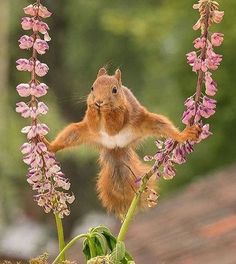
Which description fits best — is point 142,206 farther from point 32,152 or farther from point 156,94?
point 156,94

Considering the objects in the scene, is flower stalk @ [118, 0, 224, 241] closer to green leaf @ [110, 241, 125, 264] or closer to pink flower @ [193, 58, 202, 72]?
pink flower @ [193, 58, 202, 72]

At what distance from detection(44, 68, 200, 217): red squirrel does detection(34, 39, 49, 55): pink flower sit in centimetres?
12

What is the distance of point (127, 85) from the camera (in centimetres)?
1295

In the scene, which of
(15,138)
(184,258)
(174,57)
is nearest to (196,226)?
(184,258)

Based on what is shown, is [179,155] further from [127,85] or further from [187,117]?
[127,85]

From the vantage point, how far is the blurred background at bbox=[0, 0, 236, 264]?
22.6ft

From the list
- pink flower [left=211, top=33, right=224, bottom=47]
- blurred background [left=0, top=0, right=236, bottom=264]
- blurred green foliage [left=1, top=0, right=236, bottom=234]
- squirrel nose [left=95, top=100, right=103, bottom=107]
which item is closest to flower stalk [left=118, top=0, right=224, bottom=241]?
pink flower [left=211, top=33, right=224, bottom=47]

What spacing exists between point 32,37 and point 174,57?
714 centimetres

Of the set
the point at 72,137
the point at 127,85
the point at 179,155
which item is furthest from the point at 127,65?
the point at 179,155

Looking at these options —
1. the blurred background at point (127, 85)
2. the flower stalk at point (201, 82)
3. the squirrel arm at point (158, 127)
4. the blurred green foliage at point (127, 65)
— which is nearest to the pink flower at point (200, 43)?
the flower stalk at point (201, 82)

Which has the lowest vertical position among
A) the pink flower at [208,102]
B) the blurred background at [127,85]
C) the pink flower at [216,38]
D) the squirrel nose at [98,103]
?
the pink flower at [208,102]

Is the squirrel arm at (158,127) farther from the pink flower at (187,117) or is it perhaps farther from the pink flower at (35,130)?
the pink flower at (35,130)

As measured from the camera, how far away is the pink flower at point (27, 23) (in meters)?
1.25

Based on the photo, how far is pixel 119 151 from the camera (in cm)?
142
